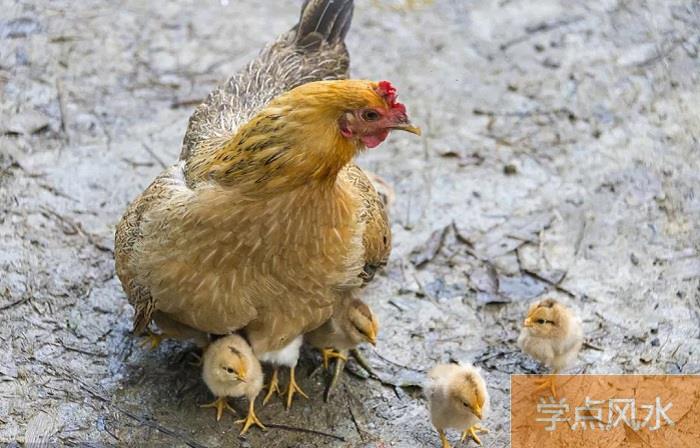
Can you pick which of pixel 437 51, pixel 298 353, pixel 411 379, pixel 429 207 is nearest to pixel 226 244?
pixel 298 353

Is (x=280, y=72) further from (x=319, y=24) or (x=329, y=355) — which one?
(x=329, y=355)

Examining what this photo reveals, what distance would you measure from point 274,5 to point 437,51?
1285mm

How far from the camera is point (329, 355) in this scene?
4.91 metres

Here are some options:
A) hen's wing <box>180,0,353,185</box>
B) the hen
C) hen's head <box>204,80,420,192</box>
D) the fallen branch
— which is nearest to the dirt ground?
the fallen branch

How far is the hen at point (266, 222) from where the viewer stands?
3811 mm

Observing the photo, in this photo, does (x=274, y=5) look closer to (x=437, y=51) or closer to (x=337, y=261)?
(x=437, y=51)

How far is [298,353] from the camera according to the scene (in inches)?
187

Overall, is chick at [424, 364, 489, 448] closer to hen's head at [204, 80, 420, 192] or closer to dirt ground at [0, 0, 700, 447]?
dirt ground at [0, 0, 700, 447]

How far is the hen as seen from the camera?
381 centimetres

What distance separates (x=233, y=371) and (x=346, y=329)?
0.58 meters

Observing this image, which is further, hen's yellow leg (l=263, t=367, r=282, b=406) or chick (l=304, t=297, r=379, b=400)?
hen's yellow leg (l=263, t=367, r=282, b=406)

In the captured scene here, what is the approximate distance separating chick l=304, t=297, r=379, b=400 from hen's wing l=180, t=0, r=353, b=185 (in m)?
0.96

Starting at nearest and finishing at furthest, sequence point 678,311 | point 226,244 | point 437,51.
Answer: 1. point 226,244
2. point 678,311
3. point 437,51

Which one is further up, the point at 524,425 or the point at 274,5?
the point at 274,5
